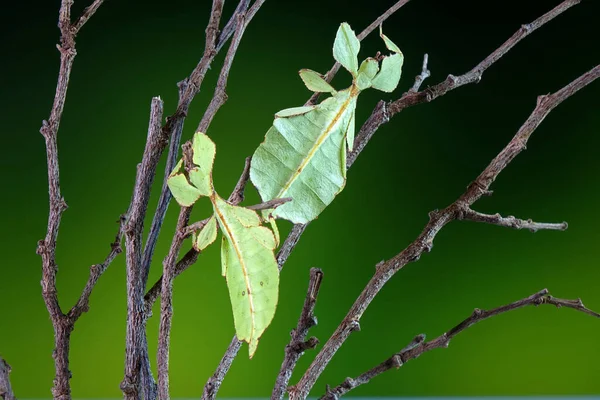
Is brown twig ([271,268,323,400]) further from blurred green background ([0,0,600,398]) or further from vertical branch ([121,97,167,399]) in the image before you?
blurred green background ([0,0,600,398])

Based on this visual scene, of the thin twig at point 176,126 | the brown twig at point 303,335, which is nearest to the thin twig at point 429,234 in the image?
the brown twig at point 303,335

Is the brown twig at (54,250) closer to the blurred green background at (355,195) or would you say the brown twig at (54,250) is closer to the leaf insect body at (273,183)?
the leaf insect body at (273,183)

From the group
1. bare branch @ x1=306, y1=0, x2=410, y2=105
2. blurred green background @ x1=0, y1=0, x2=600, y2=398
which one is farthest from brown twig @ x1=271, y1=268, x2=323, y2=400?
blurred green background @ x1=0, y1=0, x2=600, y2=398

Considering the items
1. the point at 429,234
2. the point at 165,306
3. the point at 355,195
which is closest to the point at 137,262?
the point at 165,306

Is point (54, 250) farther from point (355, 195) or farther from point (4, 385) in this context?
point (355, 195)

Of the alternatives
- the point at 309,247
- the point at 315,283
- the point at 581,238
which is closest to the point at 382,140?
the point at 309,247
